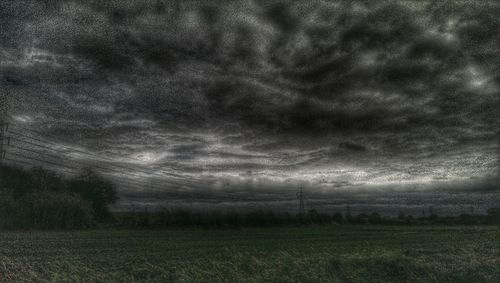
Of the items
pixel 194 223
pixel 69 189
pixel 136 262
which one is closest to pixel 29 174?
pixel 69 189

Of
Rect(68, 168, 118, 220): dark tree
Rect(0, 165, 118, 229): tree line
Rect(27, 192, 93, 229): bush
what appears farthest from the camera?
Rect(68, 168, 118, 220): dark tree

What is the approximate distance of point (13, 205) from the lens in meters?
55.6

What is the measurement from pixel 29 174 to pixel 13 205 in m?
26.3

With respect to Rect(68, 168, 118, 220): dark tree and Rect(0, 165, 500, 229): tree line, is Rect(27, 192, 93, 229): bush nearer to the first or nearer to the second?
Rect(0, 165, 500, 229): tree line

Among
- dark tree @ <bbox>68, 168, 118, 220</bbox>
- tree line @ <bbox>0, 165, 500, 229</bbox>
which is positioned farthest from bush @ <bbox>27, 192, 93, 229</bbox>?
dark tree @ <bbox>68, 168, 118, 220</bbox>

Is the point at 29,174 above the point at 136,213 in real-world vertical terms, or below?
above

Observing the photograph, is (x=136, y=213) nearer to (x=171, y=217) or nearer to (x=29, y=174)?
(x=171, y=217)

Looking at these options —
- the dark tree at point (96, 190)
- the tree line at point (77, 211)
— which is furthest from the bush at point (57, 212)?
the dark tree at point (96, 190)

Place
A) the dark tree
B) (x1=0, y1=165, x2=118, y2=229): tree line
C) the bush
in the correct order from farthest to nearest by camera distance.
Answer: the dark tree, the bush, (x1=0, y1=165, x2=118, y2=229): tree line

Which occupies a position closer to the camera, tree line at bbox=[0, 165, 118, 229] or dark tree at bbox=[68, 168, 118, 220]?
tree line at bbox=[0, 165, 118, 229]

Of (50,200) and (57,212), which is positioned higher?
(50,200)

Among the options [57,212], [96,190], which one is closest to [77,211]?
[57,212]

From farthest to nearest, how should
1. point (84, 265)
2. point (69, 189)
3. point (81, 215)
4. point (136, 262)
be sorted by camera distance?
point (69, 189)
point (81, 215)
point (136, 262)
point (84, 265)

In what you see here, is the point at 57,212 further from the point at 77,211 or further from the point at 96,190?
the point at 96,190
